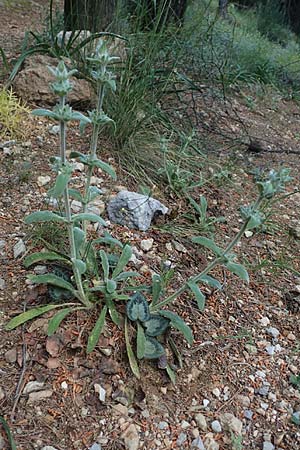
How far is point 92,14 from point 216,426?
89.9 inches

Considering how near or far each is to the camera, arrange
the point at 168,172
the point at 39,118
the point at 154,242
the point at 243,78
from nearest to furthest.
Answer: the point at 154,242
the point at 168,172
the point at 39,118
the point at 243,78

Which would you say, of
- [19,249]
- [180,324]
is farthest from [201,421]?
[19,249]

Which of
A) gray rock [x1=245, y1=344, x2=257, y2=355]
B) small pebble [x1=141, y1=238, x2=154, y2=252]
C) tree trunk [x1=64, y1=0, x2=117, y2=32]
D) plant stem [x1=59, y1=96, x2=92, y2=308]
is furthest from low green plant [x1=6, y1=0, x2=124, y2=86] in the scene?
Result: gray rock [x1=245, y1=344, x2=257, y2=355]

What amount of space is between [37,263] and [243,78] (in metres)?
2.64

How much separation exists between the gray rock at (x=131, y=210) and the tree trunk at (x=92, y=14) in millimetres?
1312

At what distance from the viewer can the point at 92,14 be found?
2.63m

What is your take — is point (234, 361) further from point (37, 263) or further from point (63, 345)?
point (37, 263)

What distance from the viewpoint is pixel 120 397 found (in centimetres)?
125

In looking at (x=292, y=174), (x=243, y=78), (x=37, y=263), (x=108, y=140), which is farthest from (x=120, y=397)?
(x=243, y=78)

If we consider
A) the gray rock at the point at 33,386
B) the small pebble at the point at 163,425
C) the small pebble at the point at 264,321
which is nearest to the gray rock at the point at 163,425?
the small pebble at the point at 163,425

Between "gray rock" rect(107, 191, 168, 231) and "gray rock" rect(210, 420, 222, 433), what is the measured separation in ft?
2.50

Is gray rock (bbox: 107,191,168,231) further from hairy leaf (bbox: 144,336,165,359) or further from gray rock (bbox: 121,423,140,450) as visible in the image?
gray rock (bbox: 121,423,140,450)

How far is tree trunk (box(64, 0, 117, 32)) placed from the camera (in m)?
2.59

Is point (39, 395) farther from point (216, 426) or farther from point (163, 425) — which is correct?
point (216, 426)
